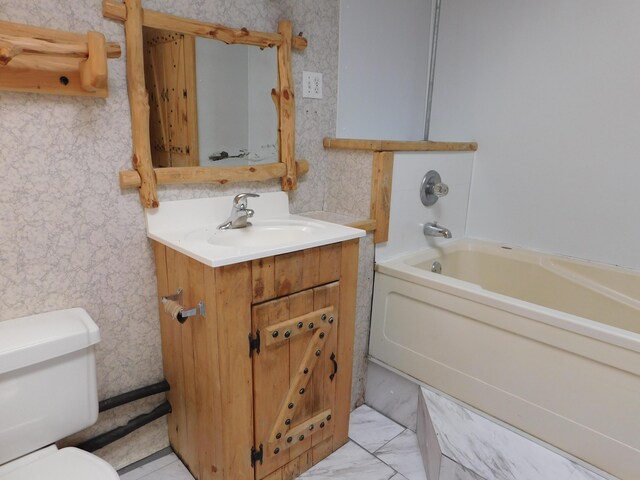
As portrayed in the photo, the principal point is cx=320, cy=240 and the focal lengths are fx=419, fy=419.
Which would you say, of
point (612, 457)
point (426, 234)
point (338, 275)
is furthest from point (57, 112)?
point (612, 457)

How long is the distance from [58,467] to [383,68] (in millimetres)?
2039

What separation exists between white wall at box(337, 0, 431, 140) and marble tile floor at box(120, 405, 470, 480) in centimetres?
133

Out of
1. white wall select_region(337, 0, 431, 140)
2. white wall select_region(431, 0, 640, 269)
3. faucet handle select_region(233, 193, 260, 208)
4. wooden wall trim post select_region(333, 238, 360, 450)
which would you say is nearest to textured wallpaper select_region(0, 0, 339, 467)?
faucet handle select_region(233, 193, 260, 208)

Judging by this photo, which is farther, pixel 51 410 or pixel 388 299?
pixel 388 299

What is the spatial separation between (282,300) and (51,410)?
2.28 feet

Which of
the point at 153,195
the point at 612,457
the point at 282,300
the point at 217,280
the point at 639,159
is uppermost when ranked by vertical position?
the point at 639,159

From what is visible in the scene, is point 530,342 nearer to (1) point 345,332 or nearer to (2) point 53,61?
(1) point 345,332

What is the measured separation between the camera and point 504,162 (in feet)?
7.06

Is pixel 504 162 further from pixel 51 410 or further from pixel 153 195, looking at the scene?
pixel 51 410

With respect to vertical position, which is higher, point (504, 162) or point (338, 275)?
point (504, 162)

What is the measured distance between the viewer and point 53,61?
1.12 metres

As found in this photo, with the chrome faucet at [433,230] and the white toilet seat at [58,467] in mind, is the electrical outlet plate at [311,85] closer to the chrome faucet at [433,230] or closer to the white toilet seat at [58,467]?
the chrome faucet at [433,230]

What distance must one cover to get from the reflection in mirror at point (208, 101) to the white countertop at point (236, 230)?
16cm

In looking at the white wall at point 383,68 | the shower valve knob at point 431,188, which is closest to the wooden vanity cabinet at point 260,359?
the shower valve knob at point 431,188
